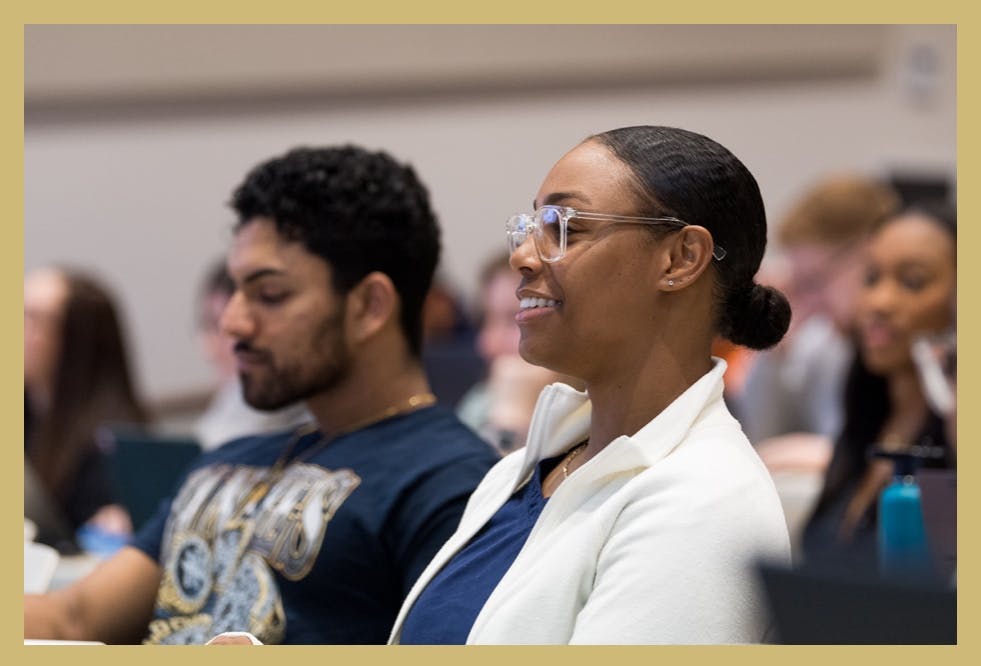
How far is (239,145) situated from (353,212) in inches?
160

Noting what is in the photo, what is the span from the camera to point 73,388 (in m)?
3.76

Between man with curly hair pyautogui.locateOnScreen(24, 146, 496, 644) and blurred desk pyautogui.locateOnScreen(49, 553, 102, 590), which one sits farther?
blurred desk pyautogui.locateOnScreen(49, 553, 102, 590)

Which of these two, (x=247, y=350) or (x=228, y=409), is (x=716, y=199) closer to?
(x=247, y=350)

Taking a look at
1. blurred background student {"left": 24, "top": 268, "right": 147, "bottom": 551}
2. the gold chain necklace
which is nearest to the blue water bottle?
the gold chain necklace

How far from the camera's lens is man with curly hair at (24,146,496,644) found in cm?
183

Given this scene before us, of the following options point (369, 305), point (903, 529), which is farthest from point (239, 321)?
point (903, 529)

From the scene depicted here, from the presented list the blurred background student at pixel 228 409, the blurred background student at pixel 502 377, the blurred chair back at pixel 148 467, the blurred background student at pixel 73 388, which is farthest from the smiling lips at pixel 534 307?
the blurred background student at pixel 73 388

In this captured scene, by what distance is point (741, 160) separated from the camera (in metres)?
1.50

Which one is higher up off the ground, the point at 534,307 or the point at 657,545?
the point at 534,307

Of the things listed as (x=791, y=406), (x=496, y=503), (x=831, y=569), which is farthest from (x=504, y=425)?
(x=831, y=569)

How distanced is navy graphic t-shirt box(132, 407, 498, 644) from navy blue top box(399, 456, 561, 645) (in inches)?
8.1

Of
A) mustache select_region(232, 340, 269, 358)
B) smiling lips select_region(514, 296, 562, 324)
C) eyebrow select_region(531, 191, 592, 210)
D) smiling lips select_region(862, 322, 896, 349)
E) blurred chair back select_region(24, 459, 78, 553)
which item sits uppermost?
eyebrow select_region(531, 191, 592, 210)

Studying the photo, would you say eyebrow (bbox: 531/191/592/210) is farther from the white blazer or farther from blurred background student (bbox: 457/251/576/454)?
blurred background student (bbox: 457/251/576/454)

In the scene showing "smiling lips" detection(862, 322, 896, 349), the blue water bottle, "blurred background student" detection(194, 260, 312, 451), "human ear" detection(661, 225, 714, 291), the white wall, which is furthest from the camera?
the white wall
